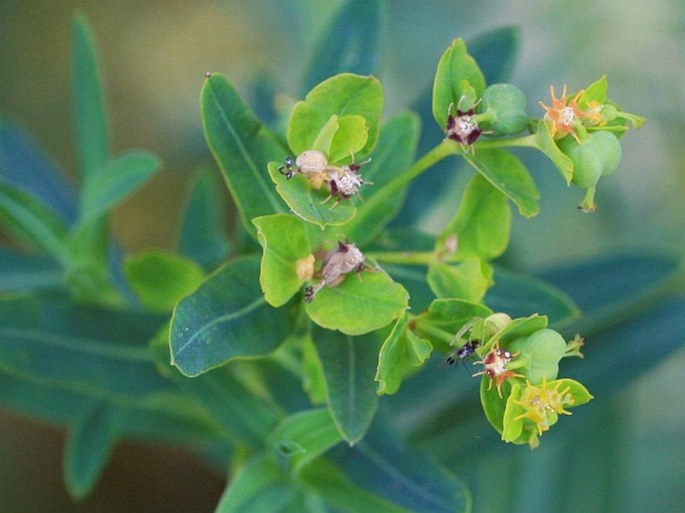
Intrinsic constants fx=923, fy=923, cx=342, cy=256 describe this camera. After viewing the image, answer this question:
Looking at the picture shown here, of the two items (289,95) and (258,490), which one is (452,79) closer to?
(258,490)

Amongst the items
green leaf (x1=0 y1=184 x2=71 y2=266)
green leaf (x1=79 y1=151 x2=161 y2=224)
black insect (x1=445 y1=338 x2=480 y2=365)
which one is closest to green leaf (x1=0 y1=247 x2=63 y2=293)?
green leaf (x1=0 y1=184 x2=71 y2=266)

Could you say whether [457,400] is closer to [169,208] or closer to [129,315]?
[129,315]

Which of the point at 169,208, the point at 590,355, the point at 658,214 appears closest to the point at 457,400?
the point at 590,355

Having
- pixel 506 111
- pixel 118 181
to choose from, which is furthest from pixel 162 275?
pixel 506 111

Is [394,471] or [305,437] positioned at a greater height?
[305,437]

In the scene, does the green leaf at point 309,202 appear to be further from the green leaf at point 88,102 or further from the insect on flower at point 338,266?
the green leaf at point 88,102

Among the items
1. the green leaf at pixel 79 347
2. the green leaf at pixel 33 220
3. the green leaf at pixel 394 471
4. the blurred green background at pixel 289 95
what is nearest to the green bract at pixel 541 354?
the green leaf at pixel 394 471

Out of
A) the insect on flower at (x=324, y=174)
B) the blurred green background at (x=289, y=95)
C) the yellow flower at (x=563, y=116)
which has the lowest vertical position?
the blurred green background at (x=289, y=95)
